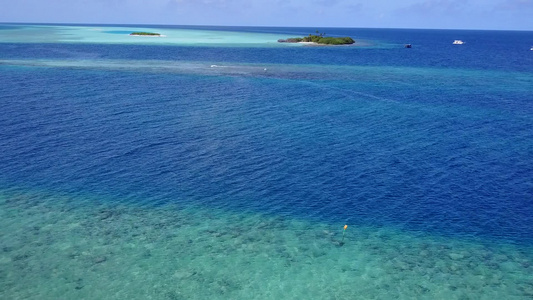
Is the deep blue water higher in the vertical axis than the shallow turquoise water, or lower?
higher

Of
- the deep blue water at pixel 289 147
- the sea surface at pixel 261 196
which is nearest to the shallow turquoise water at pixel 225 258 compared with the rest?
the sea surface at pixel 261 196

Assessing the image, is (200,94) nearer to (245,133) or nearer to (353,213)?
(245,133)

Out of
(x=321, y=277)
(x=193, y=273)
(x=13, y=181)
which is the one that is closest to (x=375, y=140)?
→ (x=321, y=277)

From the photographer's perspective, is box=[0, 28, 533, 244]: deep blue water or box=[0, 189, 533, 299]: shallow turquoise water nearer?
box=[0, 189, 533, 299]: shallow turquoise water

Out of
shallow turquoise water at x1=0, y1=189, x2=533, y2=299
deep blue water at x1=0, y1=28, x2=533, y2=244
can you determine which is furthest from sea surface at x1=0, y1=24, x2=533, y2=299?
deep blue water at x1=0, y1=28, x2=533, y2=244

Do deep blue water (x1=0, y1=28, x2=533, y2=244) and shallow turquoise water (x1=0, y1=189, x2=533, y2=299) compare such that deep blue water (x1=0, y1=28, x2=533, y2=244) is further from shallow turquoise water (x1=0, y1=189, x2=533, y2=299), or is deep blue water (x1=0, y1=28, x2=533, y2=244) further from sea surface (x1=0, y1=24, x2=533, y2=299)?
shallow turquoise water (x1=0, y1=189, x2=533, y2=299)

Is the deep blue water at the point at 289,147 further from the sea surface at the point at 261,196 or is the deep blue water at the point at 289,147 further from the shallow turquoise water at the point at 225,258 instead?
the shallow turquoise water at the point at 225,258
